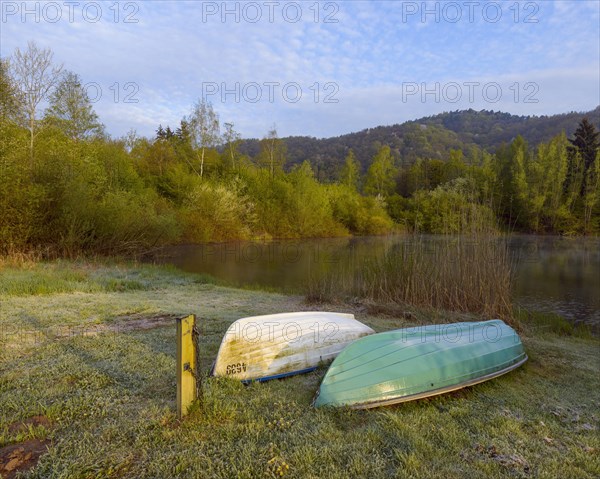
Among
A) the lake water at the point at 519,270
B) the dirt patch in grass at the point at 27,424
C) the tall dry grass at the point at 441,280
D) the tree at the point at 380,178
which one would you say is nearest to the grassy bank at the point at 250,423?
the dirt patch in grass at the point at 27,424

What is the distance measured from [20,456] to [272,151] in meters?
34.5

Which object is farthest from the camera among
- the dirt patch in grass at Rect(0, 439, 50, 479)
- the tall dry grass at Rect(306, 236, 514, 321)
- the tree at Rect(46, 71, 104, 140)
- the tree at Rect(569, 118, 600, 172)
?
the tree at Rect(569, 118, 600, 172)

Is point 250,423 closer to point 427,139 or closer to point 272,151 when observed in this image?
point 272,151

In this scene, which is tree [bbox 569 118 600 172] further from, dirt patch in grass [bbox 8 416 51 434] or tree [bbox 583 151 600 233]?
dirt patch in grass [bbox 8 416 51 434]

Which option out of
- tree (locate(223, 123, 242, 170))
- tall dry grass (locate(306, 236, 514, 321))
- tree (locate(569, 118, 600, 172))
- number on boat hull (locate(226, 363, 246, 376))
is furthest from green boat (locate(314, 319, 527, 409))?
tree (locate(569, 118, 600, 172))

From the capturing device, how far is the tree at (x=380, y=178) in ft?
138

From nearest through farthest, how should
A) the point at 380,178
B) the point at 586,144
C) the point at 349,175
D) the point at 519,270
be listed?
1. the point at 519,270
2. the point at 586,144
3. the point at 349,175
4. the point at 380,178

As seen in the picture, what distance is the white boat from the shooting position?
316 cm

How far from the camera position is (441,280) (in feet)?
22.7

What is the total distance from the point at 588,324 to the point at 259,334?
7.53 meters

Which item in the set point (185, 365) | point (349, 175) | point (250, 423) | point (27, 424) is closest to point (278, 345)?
point (250, 423)

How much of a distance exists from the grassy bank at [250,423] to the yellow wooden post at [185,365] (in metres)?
0.11

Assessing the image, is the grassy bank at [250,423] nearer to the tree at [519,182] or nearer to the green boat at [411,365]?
the green boat at [411,365]

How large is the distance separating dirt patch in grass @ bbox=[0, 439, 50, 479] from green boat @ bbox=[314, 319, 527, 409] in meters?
1.63
